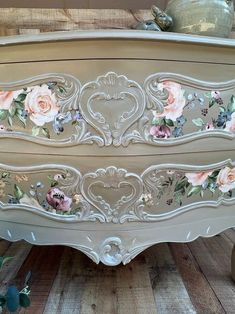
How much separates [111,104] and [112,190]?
0.67 feet

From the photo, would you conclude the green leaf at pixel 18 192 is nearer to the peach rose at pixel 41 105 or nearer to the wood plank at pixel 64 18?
the peach rose at pixel 41 105

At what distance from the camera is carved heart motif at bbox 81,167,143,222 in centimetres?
74

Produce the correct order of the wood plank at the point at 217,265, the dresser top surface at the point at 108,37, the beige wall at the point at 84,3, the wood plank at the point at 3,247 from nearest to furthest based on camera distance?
the dresser top surface at the point at 108,37 → the wood plank at the point at 217,265 → the wood plank at the point at 3,247 → the beige wall at the point at 84,3

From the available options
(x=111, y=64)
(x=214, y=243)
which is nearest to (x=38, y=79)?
(x=111, y=64)

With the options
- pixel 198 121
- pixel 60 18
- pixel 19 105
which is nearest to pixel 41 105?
pixel 19 105

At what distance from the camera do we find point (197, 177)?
779 millimetres

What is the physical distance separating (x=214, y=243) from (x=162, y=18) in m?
0.94

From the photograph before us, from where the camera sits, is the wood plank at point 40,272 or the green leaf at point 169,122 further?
the wood plank at point 40,272

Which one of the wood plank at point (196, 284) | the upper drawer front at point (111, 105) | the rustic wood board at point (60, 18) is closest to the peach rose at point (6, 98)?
the upper drawer front at point (111, 105)

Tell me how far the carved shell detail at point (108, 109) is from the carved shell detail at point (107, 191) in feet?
0.24

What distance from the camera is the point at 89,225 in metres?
0.77

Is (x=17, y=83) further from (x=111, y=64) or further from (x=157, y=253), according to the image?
(x=157, y=253)

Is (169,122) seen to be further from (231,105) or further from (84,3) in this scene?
(84,3)

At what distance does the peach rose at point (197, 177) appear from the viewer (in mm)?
772
